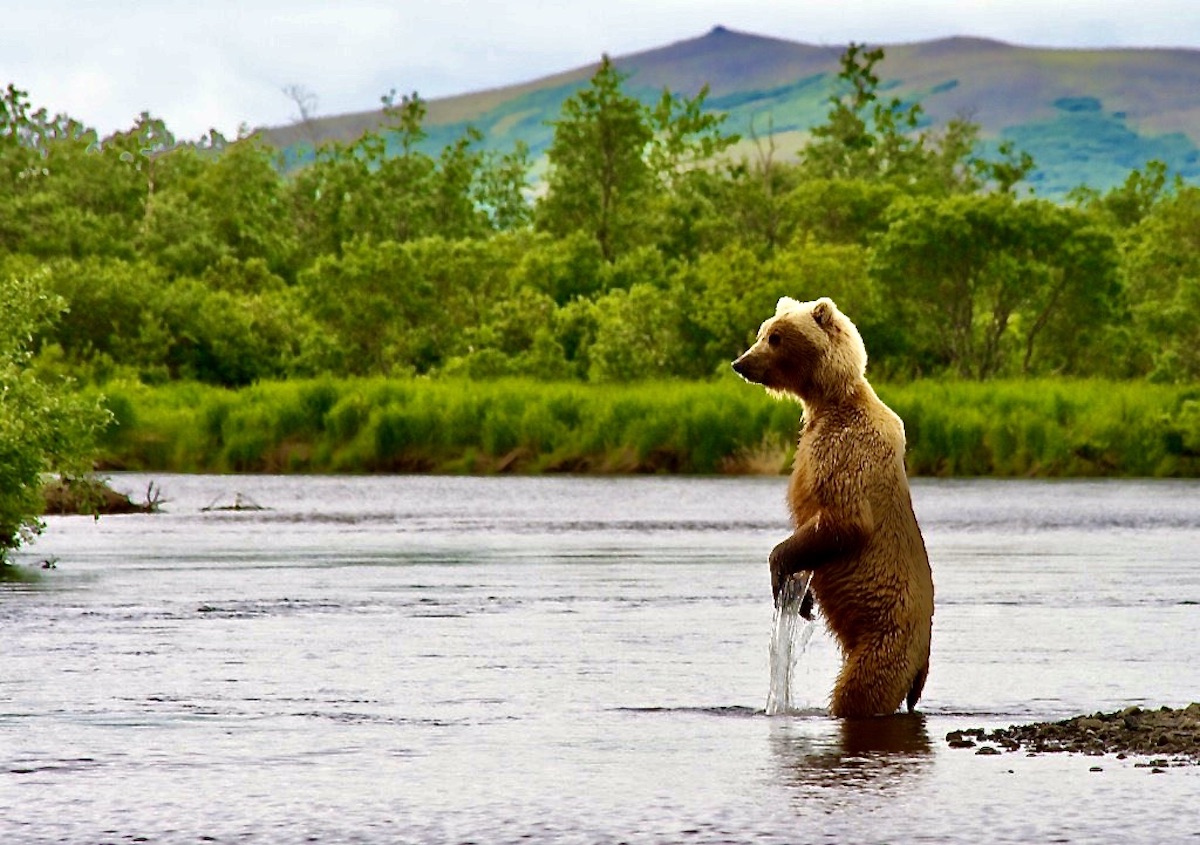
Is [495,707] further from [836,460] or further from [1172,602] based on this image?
[1172,602]

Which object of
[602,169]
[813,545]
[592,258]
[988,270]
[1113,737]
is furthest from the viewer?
[602,169]

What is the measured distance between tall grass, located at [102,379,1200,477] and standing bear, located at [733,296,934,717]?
1490 inches

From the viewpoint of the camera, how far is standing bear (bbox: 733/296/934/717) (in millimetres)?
11062

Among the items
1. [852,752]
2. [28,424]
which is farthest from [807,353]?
[28,424]

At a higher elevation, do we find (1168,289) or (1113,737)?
(1168,289)

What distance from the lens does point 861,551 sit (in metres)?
11.1

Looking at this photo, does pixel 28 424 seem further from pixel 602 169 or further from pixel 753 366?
pixel 602 169

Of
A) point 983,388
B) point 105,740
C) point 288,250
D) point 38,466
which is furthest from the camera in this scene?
point 288,250

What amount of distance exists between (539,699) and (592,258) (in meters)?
69.1

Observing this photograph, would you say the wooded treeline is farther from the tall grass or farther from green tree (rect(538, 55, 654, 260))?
the tall grass

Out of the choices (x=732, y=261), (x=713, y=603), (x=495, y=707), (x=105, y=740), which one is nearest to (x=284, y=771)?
(x=105, y=740)

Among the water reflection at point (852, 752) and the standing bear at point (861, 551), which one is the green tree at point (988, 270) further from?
the water reflection at point (852, 752)

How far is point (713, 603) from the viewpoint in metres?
19.1

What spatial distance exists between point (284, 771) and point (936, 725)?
3.17m
